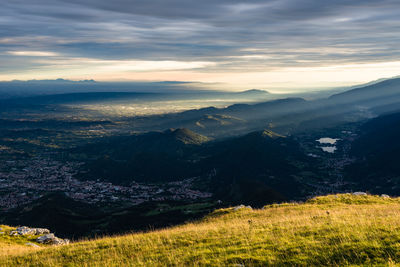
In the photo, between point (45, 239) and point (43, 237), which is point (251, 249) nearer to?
point (45, 239)

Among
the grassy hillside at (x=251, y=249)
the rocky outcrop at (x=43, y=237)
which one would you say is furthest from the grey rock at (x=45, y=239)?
the grassy hillside at (x=251, y=249)

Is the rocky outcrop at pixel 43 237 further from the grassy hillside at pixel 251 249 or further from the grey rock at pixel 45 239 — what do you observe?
the grassy hillside at pixel 251 249

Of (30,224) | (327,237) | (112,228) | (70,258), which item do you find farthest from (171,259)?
(30,224)

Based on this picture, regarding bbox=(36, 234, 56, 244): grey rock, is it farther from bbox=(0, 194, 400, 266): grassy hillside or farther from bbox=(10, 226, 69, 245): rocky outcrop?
bbox=(0, 194, 400, 266): grassy hillside

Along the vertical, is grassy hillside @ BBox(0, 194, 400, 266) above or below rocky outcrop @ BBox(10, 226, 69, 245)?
above

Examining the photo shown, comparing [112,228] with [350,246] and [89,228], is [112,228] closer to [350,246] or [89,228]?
[89,228]

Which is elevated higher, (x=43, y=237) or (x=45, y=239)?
(x=43, y=237)

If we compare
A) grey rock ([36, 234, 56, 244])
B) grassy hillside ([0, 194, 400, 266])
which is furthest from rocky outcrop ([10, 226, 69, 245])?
grassy hillside ([0, 194, 400, 266])

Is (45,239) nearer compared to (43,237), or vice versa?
(45,239)

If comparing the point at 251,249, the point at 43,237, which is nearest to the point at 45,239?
the point at 43,237

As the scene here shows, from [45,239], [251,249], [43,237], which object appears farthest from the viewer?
[43,237]

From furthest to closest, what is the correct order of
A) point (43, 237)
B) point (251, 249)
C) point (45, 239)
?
1. point (43, 237)
2. point (45, 239)
3. point (251, 249)
